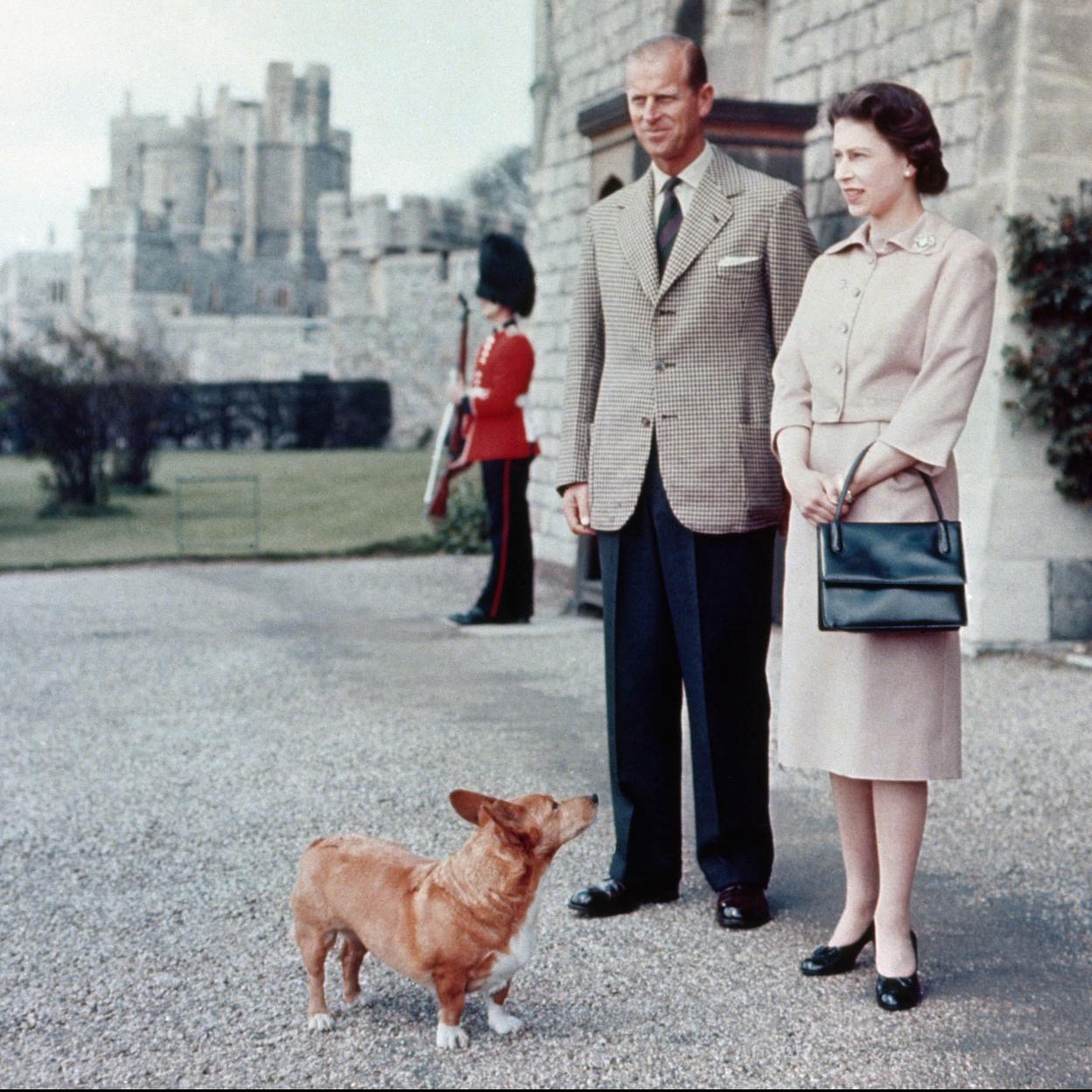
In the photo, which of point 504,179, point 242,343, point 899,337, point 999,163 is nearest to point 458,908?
point 899,337

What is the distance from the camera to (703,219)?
12.6 ft

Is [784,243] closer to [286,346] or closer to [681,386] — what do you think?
[681,386]

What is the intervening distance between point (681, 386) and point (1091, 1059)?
5.61ft

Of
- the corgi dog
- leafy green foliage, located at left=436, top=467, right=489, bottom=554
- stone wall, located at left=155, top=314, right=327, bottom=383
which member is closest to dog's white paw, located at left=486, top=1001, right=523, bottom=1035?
the corgi dog

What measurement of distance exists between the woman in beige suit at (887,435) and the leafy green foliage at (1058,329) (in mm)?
4288

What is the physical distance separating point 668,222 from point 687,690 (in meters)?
1.14

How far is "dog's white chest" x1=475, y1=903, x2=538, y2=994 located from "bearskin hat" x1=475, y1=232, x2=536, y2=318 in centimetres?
583

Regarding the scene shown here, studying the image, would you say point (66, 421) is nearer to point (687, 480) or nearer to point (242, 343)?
point (687, 480)

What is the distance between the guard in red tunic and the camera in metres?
8.57

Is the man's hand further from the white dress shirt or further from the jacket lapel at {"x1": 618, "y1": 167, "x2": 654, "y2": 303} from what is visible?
the white dress shirt

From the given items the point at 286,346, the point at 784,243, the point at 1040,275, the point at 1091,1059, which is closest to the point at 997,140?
the point at 1040,275

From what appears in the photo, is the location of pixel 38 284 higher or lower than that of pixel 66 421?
higher

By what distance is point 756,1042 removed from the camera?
3.09 metres

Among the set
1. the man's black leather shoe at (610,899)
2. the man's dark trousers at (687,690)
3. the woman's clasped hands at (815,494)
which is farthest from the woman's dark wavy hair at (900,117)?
the man's black leather shoe at (610,899)
